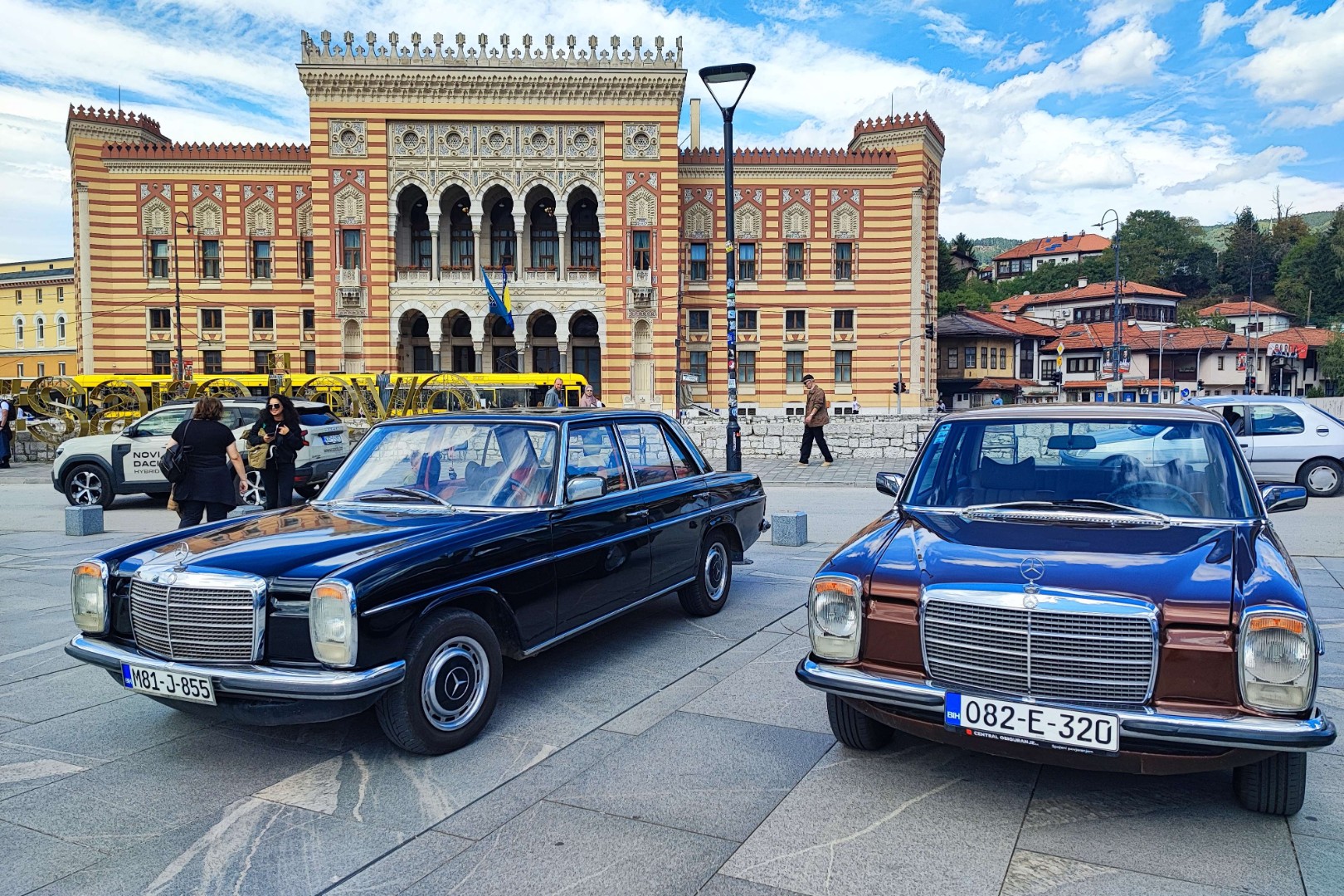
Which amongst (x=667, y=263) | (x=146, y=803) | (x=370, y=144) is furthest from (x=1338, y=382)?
(x=146, y=803)

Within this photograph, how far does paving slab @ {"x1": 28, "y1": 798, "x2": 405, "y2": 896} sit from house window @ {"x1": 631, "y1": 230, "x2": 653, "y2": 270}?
3404 cm

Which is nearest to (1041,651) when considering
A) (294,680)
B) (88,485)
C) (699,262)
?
(294,680)

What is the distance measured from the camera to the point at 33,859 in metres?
3.20

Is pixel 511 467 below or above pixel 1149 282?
below

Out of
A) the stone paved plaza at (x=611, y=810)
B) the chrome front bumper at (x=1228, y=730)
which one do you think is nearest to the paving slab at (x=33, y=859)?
the stone paved plaza at (x=611, y=810)

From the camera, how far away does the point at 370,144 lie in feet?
115

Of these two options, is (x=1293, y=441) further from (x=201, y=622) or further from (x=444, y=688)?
(x=201, y=622)

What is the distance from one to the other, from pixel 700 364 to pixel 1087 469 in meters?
34.5

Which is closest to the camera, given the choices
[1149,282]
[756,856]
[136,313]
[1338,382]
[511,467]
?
[756,856]

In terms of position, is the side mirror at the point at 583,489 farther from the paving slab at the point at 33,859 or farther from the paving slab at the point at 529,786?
the paving slab at the point at 33,859

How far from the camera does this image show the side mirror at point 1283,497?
4.49m

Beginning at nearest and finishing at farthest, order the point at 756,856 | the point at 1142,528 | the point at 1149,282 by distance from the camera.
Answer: the point at 756,856
the point at 1142,528
the point at 1149,282

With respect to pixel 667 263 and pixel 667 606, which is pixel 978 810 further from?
pixel 667 263

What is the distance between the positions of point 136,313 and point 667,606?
38848 millimetres
